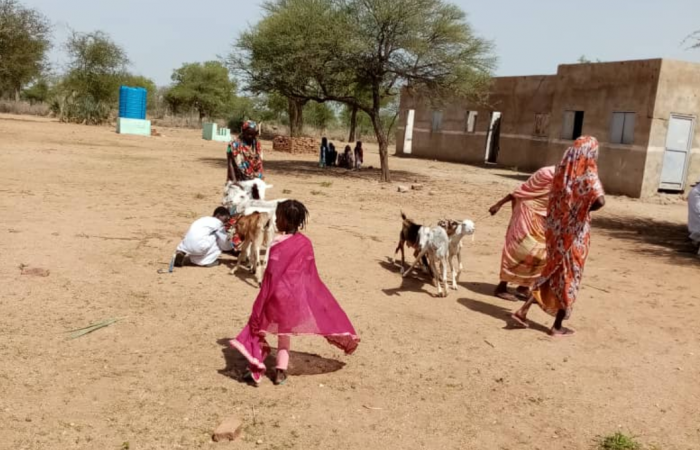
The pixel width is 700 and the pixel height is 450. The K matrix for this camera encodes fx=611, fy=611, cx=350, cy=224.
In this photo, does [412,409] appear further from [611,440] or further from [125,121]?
[125,121]

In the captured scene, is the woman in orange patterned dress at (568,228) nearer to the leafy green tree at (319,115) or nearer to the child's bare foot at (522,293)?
the child's bare foot at (522,293)

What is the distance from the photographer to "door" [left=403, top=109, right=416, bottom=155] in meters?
33.8

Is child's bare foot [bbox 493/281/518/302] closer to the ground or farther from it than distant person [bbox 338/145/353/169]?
closer to the ground

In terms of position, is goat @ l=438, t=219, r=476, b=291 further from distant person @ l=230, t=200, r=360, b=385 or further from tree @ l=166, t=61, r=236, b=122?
tree @ l=166, t=61, r=236, b=122

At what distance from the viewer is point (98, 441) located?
322 centimetres

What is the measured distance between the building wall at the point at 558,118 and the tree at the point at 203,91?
28959mm

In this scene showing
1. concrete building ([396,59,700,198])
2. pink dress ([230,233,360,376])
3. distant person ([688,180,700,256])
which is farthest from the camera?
concrete building ([396,59,700,198])

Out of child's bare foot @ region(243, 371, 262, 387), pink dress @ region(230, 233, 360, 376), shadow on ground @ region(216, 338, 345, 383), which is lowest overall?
shadow on ground @ region(216, 338, 345, 383)

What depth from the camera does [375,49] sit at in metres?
19.0

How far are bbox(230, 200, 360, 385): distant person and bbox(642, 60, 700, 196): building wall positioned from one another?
16759 mm

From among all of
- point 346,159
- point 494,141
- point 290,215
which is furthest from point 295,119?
point 290,215

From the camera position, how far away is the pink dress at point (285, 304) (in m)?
3.94

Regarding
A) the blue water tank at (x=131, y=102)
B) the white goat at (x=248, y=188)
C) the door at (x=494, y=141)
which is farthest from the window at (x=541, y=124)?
the blue water tank at (x=131, y=102)

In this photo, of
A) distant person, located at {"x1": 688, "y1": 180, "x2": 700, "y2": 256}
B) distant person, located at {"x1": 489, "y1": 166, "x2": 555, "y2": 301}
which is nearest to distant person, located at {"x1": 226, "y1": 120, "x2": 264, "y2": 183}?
distant person, located at {"x1": 489, "y1": 166, "x2": 555, "y2": 301}
